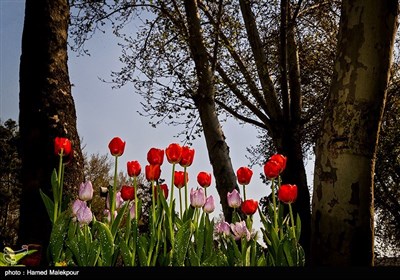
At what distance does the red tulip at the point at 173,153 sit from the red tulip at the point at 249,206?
74cm

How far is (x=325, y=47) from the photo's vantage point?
480 inches

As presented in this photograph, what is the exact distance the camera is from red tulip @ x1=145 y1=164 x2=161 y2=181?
3.57 metres

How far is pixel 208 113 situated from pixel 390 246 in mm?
9777

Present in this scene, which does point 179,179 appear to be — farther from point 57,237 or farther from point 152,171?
point 57,237

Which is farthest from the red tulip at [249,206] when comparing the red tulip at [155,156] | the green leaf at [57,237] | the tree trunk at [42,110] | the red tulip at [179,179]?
the tree trunk at [42,110]

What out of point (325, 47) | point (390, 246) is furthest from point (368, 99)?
point (390, 246)

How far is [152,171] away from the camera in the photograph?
11.7ft

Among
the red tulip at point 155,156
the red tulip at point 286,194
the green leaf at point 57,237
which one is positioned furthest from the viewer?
the red tulip at point 286,194

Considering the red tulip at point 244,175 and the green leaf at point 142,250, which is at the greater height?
the red tulip at point 244,175

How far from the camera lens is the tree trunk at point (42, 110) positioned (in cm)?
500

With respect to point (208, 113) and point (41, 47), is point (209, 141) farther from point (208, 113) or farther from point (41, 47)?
point (41, 47)

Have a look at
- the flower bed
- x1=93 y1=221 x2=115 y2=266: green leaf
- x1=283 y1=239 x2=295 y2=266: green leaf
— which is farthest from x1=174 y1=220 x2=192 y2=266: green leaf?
x1=283 y1=239 x2=295 y2=266: green leaf

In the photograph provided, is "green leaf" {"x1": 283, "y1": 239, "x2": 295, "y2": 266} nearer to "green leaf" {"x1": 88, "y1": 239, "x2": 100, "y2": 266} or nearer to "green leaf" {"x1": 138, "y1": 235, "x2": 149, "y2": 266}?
"green leaf" {"x1": 138, "y1": 235, "x2": 149, "y2": 266}

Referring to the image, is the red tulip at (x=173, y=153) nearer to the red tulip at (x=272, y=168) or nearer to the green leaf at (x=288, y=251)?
the red tulip at (x=272, y=168)
